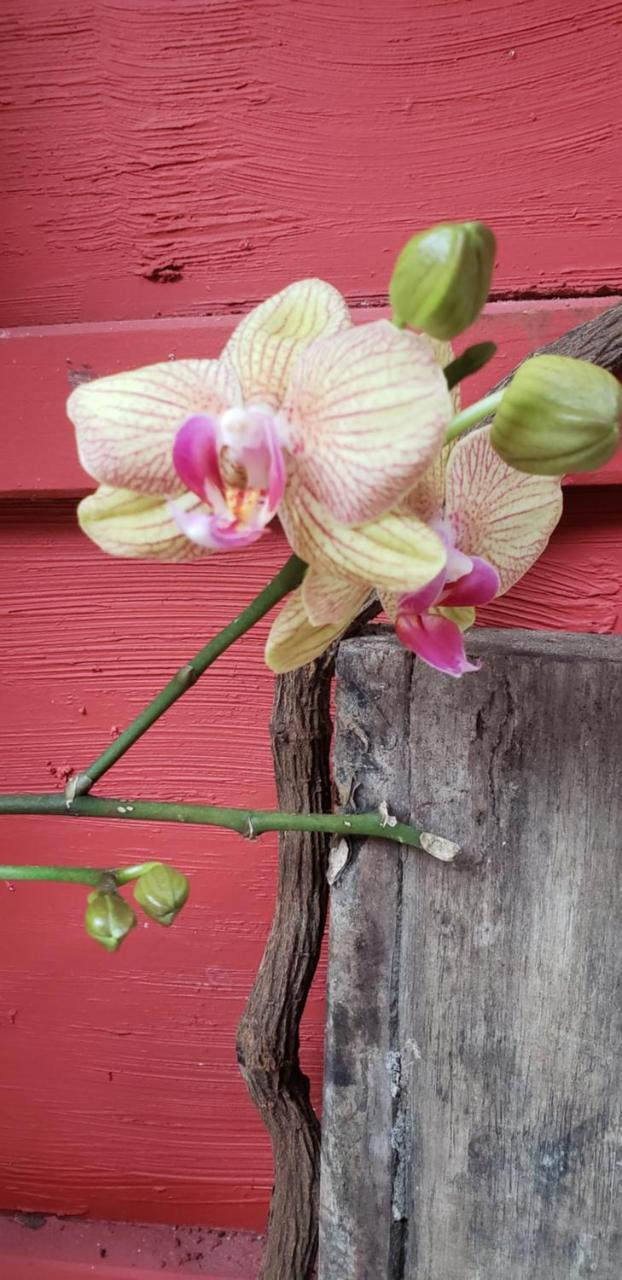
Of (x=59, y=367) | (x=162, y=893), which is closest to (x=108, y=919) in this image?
(x=162, y=893)

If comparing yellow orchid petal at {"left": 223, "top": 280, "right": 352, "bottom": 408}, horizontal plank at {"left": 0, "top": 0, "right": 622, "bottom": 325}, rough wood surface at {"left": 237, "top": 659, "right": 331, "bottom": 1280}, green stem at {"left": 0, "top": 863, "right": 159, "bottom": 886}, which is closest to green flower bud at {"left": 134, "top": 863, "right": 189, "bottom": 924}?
green stem at {"left": 0, "top": 863, "right": 159, "bottom": 886}

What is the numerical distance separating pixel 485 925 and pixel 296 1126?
185 mm

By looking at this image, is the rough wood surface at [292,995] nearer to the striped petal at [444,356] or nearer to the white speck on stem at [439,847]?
the white speck on stem at [439,847]

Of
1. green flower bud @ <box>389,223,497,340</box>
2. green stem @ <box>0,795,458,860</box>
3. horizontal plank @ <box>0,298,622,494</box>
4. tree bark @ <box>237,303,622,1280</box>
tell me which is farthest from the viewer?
horizontal plank @ <box>0,298,622,494</box>

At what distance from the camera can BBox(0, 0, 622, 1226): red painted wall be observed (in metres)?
0.56

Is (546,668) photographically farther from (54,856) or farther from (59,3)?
(59,3)

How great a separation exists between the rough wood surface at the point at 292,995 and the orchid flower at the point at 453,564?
0.17 metres

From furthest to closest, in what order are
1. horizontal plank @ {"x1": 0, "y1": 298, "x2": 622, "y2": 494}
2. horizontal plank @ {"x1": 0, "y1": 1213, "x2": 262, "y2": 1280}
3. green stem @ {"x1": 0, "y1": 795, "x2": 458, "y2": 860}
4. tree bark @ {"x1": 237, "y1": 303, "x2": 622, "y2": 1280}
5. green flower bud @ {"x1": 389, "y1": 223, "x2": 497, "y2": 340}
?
horizontal plank @ {"x1": 0, "y1": 1213, "x2": 262, "y2": 1280}, horizontal plank @ {"x1": 0, "y1": 298, "x2": 622, "y2": 494}, tree bark @ {"x1": 237, "y1": 303, "x2": 622, "y2": 1280}, green stem @ {"x1": 0, "y1": 795, "x2": 458, "y2": 860}, green flower bud @ {"x1": 389, "y1": 223, "x2": 497, "y2": 340}

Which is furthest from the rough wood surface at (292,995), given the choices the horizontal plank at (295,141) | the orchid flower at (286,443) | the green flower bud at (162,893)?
the horizontal plank at (295,141)

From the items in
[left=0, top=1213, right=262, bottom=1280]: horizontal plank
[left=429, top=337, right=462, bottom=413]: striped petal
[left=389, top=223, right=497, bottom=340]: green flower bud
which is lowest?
[left=0, top=1213, right=262, bottom=1280]: horizontal plank

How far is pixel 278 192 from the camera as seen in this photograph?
59 cm

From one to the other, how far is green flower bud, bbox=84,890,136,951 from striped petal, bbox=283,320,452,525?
0.22 m

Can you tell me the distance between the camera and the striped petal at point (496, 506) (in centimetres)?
29

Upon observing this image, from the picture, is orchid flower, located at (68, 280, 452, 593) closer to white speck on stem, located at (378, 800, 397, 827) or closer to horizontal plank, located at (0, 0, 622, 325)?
white speck on stem, located at (378, 800, 397, 827)
